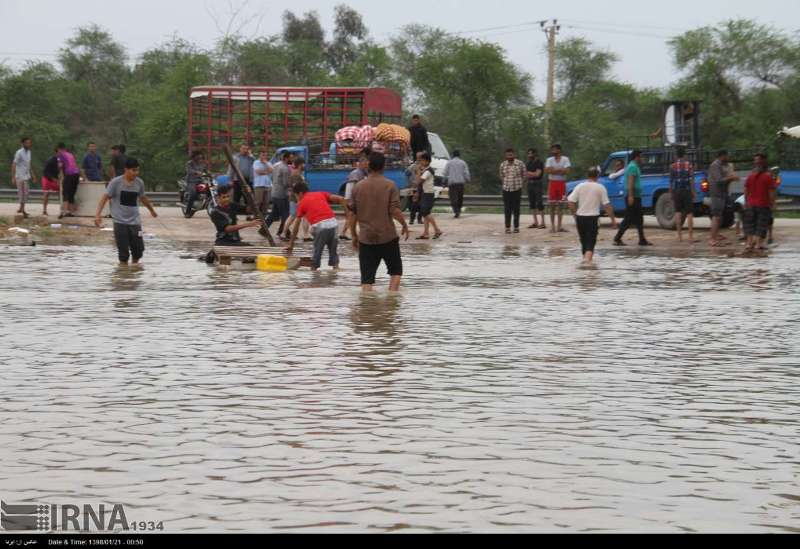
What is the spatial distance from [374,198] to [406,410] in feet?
26.4

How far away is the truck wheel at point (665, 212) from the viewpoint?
29938 millimetres

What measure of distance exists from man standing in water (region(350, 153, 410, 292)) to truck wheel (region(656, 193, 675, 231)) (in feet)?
48.0

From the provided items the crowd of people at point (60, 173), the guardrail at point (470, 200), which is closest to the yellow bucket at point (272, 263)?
the crowd of people at point (60, 173)

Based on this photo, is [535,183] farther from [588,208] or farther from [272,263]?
[272,263]

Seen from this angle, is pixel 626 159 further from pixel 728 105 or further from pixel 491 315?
pixel 728 105

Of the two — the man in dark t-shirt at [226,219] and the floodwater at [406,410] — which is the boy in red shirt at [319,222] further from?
the floodwater at [406,410]

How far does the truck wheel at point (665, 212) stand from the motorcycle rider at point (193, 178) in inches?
422

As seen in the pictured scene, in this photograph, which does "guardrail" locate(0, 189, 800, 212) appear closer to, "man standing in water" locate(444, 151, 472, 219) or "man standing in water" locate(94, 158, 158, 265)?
"man standing in water" locate(444, 151, 472, 219)

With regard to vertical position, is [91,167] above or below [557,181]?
above

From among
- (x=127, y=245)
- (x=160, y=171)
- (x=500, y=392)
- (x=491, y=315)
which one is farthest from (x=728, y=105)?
(x=500, y=392)

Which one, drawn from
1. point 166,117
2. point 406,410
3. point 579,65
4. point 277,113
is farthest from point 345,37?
point 406,410

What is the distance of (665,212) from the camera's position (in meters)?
30.1

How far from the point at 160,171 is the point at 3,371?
62031 millimetres

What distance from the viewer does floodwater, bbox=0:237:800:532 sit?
19.2ft
